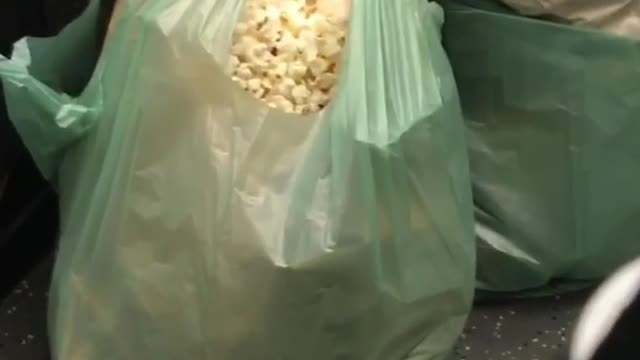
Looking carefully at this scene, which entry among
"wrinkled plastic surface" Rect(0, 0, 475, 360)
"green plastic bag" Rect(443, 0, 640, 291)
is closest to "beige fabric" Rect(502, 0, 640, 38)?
"green plastic bag" Rect(443, 0, 640, 291)

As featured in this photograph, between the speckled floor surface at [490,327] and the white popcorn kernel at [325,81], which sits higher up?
the white popcorn kernel at [325,81]

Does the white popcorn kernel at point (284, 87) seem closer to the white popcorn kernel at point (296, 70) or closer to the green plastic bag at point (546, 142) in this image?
the white popcorn kernel at point (296, 70)

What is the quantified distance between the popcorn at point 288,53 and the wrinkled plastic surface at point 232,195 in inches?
0.9

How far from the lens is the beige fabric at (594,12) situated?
4.07ft

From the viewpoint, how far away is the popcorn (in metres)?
1.09

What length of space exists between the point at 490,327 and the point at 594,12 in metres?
0.38

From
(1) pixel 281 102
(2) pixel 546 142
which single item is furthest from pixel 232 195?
(2) pixel 546 142

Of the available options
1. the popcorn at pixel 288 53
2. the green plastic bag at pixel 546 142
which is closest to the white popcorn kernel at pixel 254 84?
the popcorn at pixel 288 53

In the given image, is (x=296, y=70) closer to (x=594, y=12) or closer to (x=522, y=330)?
(x=594, y=12)

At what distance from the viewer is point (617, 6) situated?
124 cm

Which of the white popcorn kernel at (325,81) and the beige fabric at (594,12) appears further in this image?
the beige fabric at (594,12)

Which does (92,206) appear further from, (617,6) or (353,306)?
(617,6)

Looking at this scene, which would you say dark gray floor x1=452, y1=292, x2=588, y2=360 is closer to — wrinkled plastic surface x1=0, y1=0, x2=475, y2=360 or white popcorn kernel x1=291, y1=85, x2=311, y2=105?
wrinkled plastic surface x1=0, y1=0, x2=475, y2=360

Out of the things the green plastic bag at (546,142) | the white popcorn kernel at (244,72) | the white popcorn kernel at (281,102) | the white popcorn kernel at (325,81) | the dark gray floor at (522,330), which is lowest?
the dark gray floor at (522,330)
